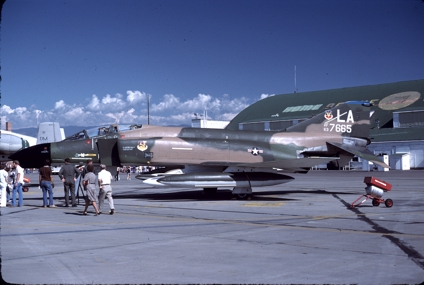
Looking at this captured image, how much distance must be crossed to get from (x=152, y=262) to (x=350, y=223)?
6.56 meters

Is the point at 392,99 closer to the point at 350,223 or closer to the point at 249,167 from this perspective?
the point at 249,167

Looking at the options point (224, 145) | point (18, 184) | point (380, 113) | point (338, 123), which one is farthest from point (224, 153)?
point (380, 113)

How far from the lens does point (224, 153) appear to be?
2025cm

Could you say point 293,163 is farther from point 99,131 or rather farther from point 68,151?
point 68,151

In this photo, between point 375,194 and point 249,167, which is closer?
point 375,194

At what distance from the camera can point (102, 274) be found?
6773 millimetres

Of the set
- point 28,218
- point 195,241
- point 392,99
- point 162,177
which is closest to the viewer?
point 195,241

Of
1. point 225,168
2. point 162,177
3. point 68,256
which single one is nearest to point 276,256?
point 68,256

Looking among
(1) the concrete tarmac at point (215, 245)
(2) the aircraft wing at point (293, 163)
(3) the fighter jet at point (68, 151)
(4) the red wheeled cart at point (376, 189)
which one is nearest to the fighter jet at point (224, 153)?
(2) the aircraft wing at point (293, 163)

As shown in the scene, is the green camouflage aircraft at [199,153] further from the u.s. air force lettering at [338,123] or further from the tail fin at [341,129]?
the u.s. air force lettering at [338,123]

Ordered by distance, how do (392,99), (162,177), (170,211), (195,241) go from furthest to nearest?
(392,99)
(162,177)
(170,211)
(195,241)

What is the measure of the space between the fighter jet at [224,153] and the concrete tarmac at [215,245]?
3.39m

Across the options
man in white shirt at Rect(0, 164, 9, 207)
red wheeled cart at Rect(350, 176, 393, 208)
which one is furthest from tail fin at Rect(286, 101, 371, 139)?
man in white shirt at Rect(0, 164, 9, 207)

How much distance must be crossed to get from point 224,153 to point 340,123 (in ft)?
21.7
